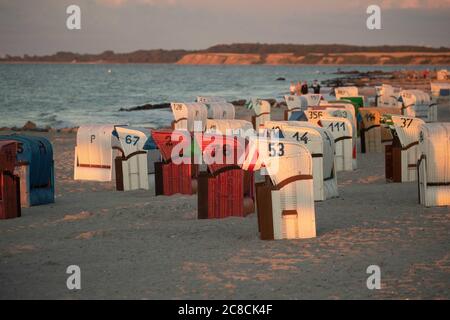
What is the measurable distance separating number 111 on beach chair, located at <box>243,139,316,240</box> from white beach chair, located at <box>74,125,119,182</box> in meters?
8.86

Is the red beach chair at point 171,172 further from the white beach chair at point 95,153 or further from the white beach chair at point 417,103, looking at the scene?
the white beach chair at point 417,103

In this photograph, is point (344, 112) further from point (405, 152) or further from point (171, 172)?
point (171, 172)

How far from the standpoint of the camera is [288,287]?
9.52m

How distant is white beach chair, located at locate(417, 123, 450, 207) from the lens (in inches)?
563

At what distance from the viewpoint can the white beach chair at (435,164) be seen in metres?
14.3

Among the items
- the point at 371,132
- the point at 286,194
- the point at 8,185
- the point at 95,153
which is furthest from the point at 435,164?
the point at 371,132

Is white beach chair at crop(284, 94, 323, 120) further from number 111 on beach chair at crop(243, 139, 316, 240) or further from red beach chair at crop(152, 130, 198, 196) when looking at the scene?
number 111 on beach chair at crop(243, 139, 316, 240)

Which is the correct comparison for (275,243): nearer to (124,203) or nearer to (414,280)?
(414,280)

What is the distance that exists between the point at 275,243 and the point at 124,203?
5.47 metres

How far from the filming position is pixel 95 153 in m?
21.3

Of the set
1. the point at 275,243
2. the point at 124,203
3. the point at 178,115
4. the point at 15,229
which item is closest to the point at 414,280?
the point at 275,243

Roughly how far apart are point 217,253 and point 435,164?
4.88 meters

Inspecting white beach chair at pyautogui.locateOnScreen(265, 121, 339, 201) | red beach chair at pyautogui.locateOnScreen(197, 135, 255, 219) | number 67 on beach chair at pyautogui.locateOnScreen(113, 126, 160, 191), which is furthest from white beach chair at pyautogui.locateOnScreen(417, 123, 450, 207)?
number 67 on beach chair at pyautogui.locateOnScreen(113, 126, 160, 191)

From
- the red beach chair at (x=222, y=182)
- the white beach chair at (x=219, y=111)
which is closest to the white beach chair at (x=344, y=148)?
the red beach chair at (x=222, y=182)
